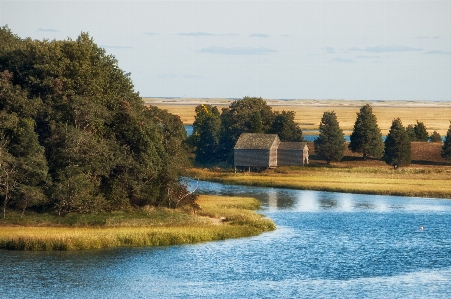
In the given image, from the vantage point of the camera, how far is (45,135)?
69.1 meters

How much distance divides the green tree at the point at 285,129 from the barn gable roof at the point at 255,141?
9506 millimetres

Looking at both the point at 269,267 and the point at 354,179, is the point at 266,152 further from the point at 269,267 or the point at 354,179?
the point at 269,267

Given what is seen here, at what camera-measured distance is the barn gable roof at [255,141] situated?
125 m

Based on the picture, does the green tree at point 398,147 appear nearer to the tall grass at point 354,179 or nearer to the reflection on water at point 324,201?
the tall grass at point 354,179

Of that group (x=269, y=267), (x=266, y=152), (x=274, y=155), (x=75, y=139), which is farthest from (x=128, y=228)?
(x=274, y=155)

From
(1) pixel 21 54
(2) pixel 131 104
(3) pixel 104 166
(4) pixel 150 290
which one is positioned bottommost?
(4) pixel 150 290

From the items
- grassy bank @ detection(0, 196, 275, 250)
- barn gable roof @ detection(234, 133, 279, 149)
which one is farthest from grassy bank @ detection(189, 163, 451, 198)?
grassy bank @ detection(0, 196, 275, 250)

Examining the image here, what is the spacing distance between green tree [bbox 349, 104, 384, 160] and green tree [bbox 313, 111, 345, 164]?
2640 mm

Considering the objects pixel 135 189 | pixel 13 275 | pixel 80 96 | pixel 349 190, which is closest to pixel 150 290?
pixel 13 275

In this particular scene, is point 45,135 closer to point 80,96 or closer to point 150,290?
point 80,96

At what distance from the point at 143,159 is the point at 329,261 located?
22650mm

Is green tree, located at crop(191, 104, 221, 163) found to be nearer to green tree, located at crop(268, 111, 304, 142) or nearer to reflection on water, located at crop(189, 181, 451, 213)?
green tree, located at crop(268, 111, 304, 142)

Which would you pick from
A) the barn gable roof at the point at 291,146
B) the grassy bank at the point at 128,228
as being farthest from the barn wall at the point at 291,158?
the grassy bank at the point at 128,228

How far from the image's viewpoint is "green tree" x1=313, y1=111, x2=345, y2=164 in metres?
135
